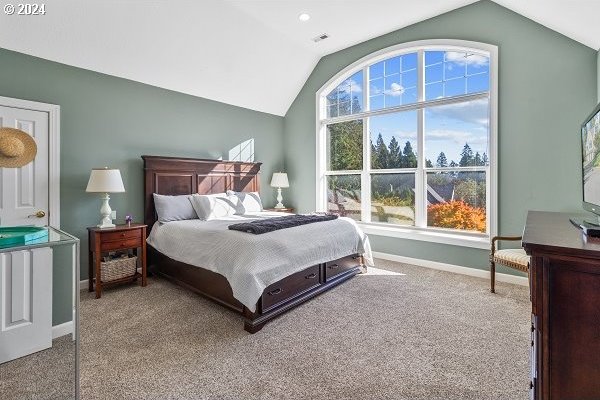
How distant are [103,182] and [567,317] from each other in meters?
3.91

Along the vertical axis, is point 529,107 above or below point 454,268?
above

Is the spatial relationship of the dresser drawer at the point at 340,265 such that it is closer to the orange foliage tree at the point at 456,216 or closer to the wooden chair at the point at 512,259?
the orange foliage tree at the point at 456,216

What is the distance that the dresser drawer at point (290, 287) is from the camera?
8.63 feet

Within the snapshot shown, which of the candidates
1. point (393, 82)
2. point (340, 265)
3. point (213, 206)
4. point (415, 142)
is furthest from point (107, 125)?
point (415, 142)

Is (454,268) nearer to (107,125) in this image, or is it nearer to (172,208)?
(172,208)

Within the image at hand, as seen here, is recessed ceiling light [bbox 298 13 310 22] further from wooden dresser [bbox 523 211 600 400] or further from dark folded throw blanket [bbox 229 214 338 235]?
wooden dresser [bbox 523 211 600 400]

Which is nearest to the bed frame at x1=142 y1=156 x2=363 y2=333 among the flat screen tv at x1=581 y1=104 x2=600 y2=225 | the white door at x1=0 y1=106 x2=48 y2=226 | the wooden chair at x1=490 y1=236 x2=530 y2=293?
the white door at x1=0 y1=106 x2=48 y2=226

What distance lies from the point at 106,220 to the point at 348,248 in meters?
2.86

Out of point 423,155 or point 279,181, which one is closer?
point 423,155

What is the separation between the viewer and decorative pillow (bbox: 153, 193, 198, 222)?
3.93m

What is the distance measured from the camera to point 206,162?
4.69 meters

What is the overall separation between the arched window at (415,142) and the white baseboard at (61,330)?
13.0 feet

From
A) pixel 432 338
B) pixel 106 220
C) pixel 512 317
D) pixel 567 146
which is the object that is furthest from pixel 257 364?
pixel 567 146

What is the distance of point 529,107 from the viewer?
345 centimetres
